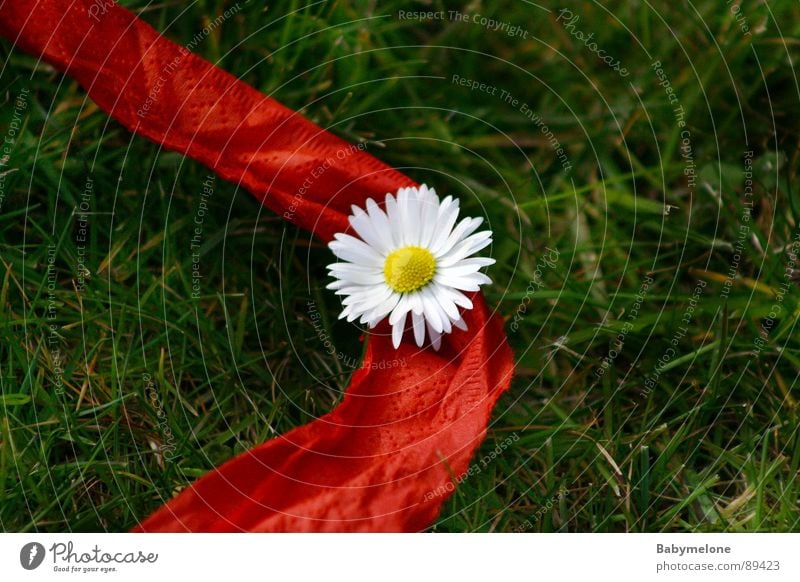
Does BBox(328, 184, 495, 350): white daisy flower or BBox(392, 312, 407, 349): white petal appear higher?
BBox(328, 184, 495, 350): white daisy flower

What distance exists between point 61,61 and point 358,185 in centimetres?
27

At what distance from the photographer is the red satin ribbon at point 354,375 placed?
1.96 feet

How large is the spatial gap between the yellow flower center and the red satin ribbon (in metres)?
0.05

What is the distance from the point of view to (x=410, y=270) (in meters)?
0.60

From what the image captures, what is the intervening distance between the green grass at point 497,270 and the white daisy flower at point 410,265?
73 mm

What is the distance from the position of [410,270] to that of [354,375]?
0.33 feet

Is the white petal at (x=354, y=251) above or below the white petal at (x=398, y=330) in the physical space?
above

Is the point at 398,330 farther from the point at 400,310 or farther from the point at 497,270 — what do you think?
the point at 497,270

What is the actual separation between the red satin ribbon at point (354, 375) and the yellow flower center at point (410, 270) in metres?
0.05

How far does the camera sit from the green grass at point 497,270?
2.11 ft

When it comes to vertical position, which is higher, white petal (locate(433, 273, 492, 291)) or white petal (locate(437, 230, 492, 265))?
white petal (locate(437, 230, 492, 265))

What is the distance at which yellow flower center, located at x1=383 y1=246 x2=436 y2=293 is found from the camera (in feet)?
1.97

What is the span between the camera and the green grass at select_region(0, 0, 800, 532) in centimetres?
64
